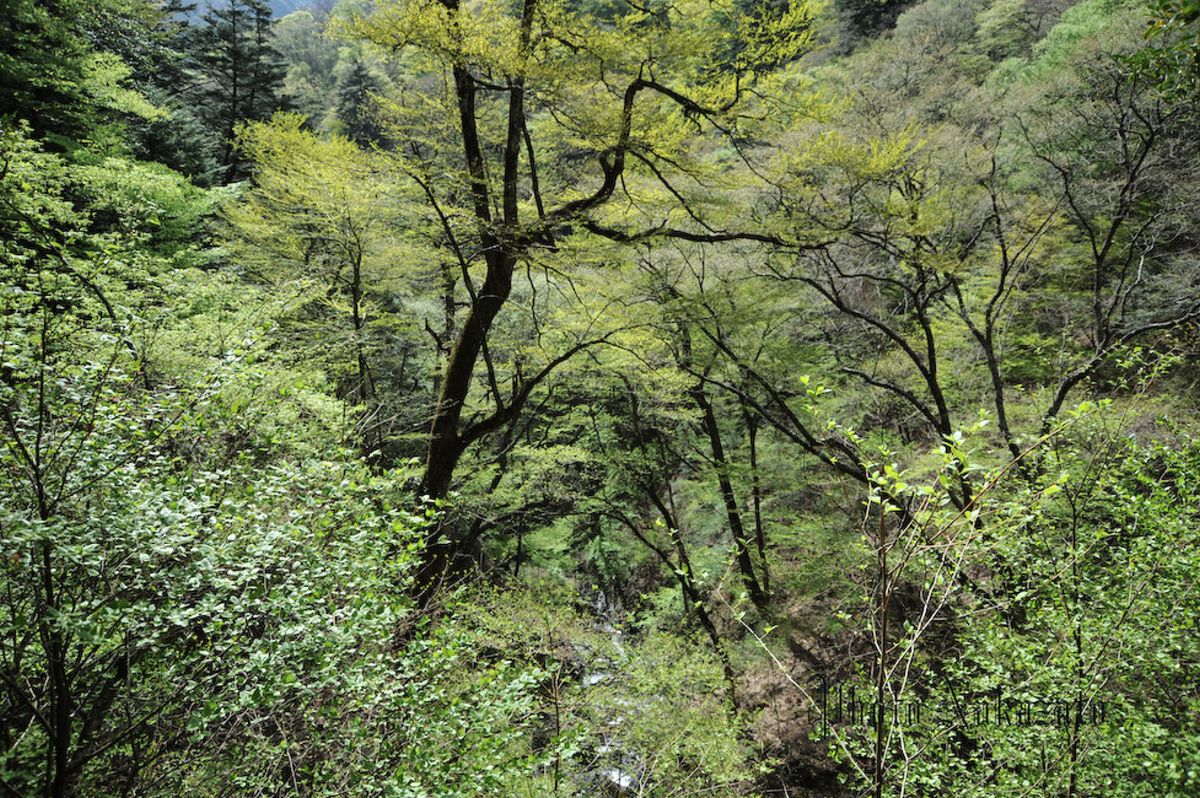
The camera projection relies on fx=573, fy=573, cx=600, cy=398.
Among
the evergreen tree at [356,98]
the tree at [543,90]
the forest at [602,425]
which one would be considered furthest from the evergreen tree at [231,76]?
the tree at [543,90]

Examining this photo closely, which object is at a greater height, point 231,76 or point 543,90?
point 231,76

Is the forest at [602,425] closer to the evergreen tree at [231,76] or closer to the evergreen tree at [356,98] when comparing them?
the evergreen tree at [231,76]

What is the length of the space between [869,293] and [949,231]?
16.2ft

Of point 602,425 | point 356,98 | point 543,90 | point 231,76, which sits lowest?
point 602,425

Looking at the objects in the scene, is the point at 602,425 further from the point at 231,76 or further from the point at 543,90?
the point at 231,76

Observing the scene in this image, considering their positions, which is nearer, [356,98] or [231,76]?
[231,76]

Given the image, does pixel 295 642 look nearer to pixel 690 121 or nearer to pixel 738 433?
pixel 690 121

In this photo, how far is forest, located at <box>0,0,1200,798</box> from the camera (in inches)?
91.7

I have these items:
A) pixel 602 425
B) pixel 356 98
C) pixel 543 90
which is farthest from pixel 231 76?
pixel 543 90

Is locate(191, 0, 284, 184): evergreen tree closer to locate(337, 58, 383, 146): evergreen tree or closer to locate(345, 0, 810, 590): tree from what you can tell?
locate(337, 58, 383, 146): evergreen tree

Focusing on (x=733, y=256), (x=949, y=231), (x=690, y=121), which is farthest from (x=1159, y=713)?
(x=733, y=256)

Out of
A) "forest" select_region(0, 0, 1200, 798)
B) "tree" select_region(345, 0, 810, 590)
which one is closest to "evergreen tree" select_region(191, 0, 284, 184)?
"forest" select_region(0, 0, 1200, 798)

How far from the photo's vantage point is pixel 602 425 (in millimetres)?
12539

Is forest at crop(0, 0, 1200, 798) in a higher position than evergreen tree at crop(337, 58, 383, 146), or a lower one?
lower
